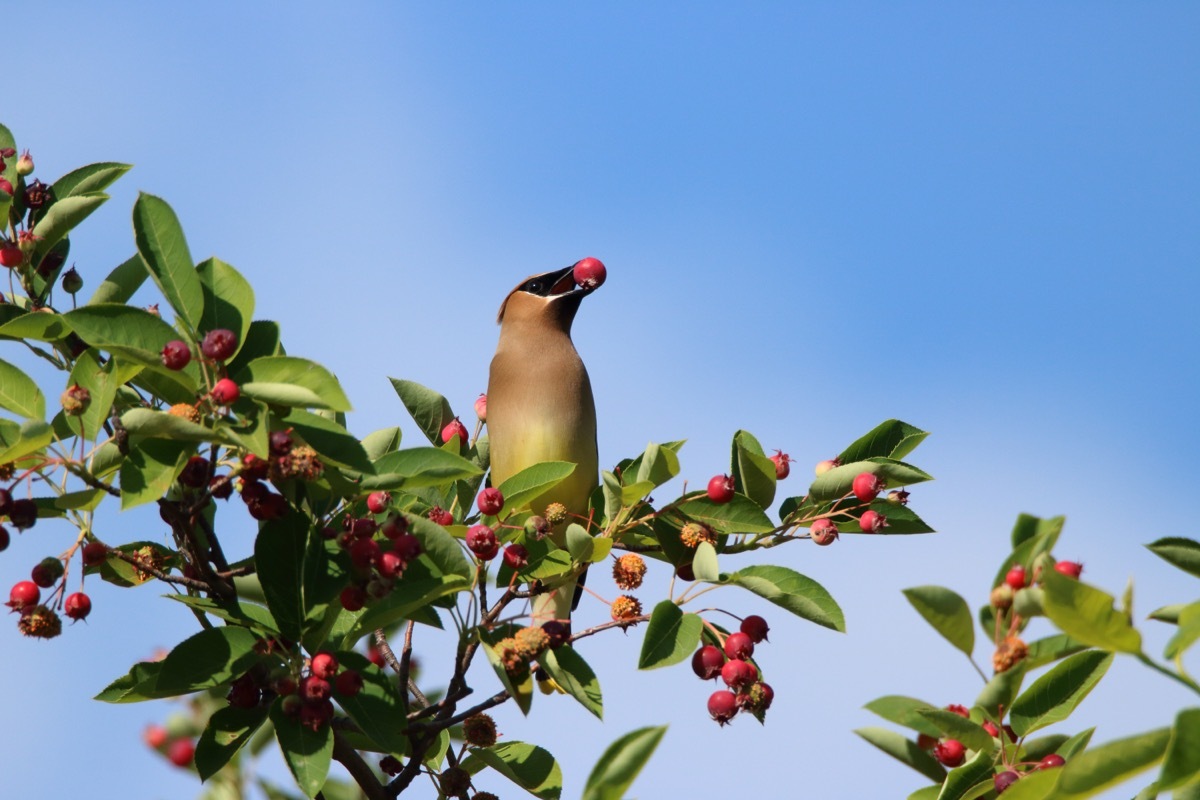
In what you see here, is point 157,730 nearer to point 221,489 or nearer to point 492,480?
point 221,489

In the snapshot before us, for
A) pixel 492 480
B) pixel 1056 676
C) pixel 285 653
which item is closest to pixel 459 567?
pixel 285 653

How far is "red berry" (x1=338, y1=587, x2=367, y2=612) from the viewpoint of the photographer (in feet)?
9.54

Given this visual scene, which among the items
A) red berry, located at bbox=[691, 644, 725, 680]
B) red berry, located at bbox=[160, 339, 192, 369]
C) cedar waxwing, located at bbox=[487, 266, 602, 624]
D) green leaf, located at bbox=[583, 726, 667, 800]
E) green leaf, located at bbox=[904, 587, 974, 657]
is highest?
cedar waxwing, located at bbox=[487, 266, 602, 624]

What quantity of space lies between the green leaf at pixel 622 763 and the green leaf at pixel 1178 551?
955mm

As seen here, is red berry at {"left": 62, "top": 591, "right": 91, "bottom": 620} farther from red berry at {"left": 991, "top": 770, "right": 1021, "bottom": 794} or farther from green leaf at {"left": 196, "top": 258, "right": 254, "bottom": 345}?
red berry at {"left": 991, "top": 770, "right": 1021, "bottom": 794}

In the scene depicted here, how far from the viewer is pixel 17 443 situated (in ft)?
8.51

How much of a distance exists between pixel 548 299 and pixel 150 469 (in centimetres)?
245

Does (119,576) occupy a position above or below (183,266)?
below

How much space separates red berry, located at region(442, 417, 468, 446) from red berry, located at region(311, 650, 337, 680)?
107 cm

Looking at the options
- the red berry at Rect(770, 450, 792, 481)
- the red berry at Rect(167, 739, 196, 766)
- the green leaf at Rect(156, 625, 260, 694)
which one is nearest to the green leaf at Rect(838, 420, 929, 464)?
the red berry at Rect(770, 450, 792, 481)

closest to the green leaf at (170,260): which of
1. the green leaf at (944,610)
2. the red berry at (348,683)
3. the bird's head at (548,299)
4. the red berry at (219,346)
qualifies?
the red berry at (219,346)

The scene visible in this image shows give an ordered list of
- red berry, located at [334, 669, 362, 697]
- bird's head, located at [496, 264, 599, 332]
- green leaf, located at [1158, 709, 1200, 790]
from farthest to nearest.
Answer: bird's head, located at [496, 264, 599, 332] < red berry, located at [334, 669, 362, 697] < green leaf, located at [1158, 709, 1200, 790]

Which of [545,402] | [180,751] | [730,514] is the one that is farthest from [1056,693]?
[545,402]

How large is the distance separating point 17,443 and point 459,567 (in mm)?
903
